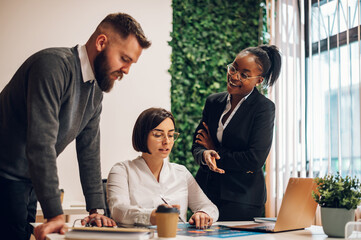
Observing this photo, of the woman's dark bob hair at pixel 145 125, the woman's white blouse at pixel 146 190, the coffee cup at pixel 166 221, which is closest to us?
the coffee cup at pixel 166 221

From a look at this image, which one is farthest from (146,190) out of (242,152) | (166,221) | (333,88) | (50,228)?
(333,88)

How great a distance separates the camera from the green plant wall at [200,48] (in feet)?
14.9

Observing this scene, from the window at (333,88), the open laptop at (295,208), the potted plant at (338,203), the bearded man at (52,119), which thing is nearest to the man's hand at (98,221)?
the bearded man at (52,119)

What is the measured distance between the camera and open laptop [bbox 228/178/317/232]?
1647mm

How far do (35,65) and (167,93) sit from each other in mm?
3126

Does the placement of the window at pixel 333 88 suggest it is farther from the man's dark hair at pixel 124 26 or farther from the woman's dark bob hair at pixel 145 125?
the man's dark hair at pixel 124 26

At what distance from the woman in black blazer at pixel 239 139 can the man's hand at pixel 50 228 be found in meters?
1.04

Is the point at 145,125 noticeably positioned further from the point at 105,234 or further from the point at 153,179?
the point at 105,234

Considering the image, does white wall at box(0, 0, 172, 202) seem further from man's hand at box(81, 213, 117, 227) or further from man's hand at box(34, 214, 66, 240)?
man's hand at box(34, 214, 66, 240)

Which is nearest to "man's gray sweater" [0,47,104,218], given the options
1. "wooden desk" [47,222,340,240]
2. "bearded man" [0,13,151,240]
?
"bearded man" [0,13,151,240]

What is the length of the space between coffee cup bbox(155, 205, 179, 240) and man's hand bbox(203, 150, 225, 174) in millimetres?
813

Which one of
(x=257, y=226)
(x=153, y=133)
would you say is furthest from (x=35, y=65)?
(x=257, y=226)

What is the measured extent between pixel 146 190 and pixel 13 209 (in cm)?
71

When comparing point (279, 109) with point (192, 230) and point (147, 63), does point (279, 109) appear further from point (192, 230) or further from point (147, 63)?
point (192, 230)
